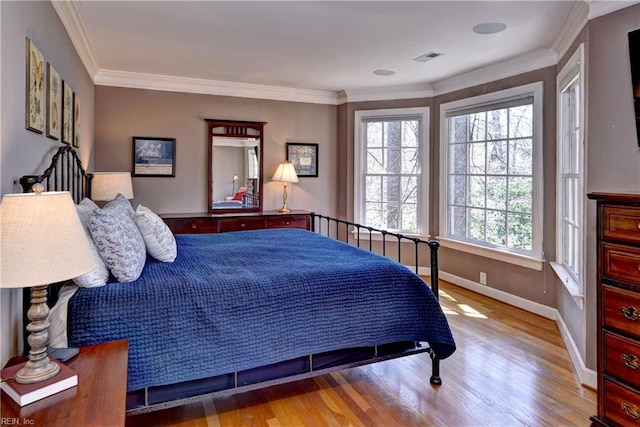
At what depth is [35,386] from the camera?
1222 millimetres

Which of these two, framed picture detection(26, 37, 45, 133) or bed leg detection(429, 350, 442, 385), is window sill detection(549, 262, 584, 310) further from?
framed picture detection(26, 37, 45, 133)

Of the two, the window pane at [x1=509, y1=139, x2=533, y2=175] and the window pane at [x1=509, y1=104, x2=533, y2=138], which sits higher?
the window pane at [x1=509, y1=104, x2=533, y2=138]

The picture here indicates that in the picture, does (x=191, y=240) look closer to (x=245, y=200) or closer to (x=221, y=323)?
(x=221, y=323)

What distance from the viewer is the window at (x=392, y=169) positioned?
507cm

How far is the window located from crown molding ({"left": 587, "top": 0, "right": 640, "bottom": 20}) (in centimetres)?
260

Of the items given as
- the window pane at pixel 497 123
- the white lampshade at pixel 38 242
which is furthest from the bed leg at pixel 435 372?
the window pane at pixel 497 123

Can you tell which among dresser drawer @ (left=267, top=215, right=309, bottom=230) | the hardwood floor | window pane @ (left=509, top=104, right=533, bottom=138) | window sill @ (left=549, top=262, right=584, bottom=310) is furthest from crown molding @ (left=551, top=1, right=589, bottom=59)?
dresser drawer @ (left=267, top=215, right=309, bottom=230)

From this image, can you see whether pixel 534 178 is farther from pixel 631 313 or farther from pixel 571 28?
pixel 631 313

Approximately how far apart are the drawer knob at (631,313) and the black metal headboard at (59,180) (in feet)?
8.23

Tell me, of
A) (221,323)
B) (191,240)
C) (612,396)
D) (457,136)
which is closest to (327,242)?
(191,240)

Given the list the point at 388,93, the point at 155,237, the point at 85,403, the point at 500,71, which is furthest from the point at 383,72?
the point at 85,403

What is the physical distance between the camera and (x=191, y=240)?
127 inches

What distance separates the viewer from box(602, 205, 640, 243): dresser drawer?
5.45 feet

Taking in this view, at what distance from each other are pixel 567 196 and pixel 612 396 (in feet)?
6.50
